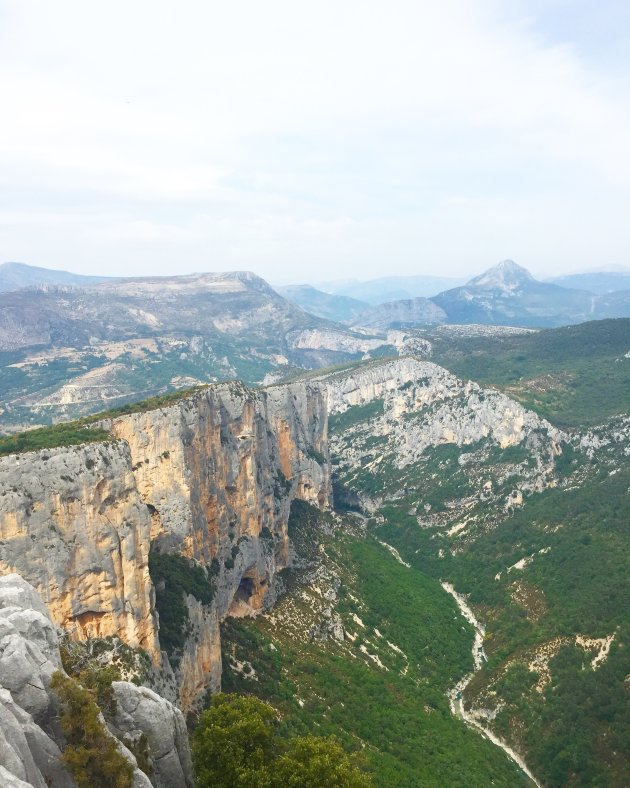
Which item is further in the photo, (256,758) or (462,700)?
(462,700)

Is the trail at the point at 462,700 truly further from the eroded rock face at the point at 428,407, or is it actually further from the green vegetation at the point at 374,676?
the eroded rock face at the point at 428,407

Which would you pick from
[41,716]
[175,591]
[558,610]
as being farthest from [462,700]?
[41,716]

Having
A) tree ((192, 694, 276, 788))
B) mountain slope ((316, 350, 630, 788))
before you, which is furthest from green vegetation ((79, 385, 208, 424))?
mountain slope ((316, 350, 630, 788))

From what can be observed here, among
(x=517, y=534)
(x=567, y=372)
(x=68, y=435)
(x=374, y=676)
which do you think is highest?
(x=68, y=435)

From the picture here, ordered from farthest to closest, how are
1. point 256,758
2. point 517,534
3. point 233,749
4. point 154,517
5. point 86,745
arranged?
point 517,534
point 154,517
point 256,758
point 233,749
point 86,745

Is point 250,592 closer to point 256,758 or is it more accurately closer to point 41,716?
point 256,758

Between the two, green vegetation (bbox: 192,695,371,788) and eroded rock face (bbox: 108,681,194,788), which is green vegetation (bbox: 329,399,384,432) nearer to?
green vegetation (bbox: 192,695,371,788)

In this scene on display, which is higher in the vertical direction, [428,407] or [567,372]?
[567,372]

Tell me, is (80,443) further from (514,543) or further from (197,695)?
(514,543)
